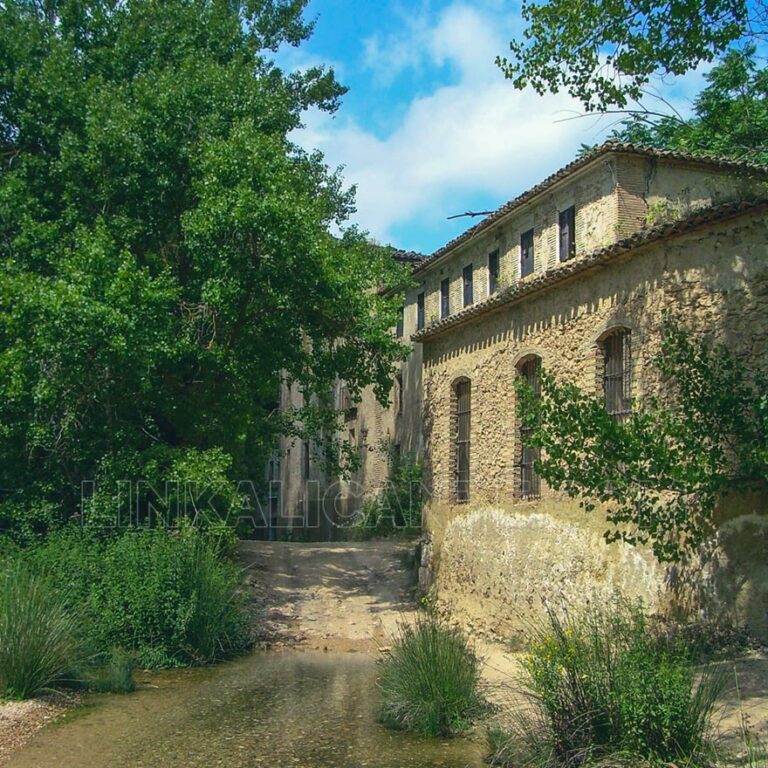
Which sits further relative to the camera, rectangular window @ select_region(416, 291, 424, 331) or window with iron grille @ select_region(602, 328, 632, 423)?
rectangular window @ select_region(416, 291, 424, 331)

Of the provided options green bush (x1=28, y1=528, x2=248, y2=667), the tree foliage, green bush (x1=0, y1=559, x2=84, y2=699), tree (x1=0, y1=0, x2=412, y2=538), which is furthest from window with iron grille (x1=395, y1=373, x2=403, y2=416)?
the tree foliage

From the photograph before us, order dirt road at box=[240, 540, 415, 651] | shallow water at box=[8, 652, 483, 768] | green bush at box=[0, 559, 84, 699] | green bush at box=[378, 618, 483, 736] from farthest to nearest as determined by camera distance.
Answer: dirt road at box=[240, 540, 415, 651] → green bush at box=[0, 559, 84, 699] → green bush at box=[378, 618, 483, 736] → shallow water at box=[8, 652, 483, 768]

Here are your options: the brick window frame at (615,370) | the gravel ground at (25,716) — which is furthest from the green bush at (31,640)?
the brick window frame at (615,370)

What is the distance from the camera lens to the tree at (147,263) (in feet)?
52.2

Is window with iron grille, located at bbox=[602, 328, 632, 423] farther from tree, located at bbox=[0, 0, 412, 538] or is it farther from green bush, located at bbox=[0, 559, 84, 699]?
green bush, located at bbox=[0, 559, 84, 699]

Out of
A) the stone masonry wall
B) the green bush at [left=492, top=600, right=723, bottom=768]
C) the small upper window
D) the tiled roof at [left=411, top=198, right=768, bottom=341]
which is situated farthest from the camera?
the small upper window

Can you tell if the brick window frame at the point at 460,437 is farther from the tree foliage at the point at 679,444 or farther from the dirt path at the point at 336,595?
the tree foliage at the point at 679,444

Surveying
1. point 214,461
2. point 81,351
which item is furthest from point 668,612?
point 81,351

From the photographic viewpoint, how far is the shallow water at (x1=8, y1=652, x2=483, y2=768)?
Answer: 30.1ft

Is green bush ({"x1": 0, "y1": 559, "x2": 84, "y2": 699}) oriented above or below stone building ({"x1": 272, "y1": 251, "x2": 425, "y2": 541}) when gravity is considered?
below

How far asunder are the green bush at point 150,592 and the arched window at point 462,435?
4545mm

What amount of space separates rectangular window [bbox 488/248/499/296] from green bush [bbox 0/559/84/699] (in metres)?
16.0

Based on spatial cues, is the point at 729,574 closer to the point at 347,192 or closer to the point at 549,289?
the point at 549,289

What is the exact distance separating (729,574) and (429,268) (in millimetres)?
20007
